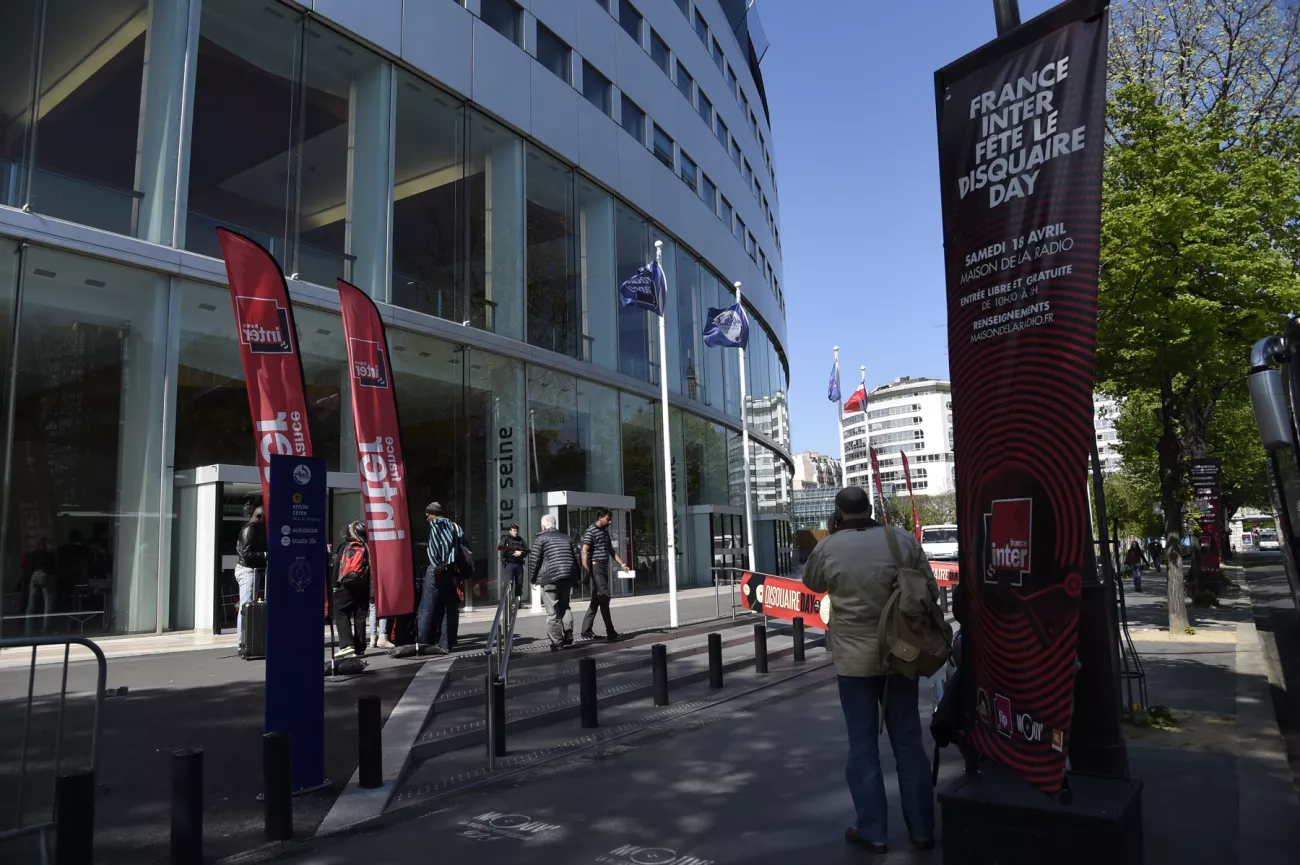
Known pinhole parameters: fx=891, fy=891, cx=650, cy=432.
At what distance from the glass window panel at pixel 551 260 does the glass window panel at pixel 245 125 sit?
22.5ft

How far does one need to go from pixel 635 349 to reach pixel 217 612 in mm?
15603

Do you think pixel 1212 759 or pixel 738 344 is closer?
pixel 1212 759

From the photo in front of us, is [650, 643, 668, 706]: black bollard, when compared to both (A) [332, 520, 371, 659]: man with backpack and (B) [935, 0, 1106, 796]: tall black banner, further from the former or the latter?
(B) [935, 0, 1106, 796]: tall black banner

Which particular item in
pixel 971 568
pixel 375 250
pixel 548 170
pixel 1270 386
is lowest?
pixel 971 568

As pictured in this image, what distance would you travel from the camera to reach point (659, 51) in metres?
30.4

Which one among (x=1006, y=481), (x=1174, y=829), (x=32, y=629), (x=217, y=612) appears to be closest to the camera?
(x=1006, y=481)

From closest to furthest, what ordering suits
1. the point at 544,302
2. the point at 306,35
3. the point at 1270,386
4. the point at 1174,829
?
the point at 1174,829
the point at 1270,386
the point at 306,35
the point at 544,302

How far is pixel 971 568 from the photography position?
14.9 feet

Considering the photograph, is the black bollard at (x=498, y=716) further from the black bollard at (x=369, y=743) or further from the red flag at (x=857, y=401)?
the red flag at (x=857, y=401)

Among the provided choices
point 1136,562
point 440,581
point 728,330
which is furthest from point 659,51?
point 440,581

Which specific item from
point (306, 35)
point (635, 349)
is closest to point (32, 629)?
point (306, 35)

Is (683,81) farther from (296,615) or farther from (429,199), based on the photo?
(296,615)

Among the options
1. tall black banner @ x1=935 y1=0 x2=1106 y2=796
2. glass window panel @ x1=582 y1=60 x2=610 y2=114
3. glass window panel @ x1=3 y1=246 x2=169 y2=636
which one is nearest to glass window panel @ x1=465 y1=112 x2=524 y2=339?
glass window panel @ x1=582 y1=60 x2=610 y2=114

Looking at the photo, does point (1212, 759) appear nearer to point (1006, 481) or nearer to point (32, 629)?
point (1006, 481)
